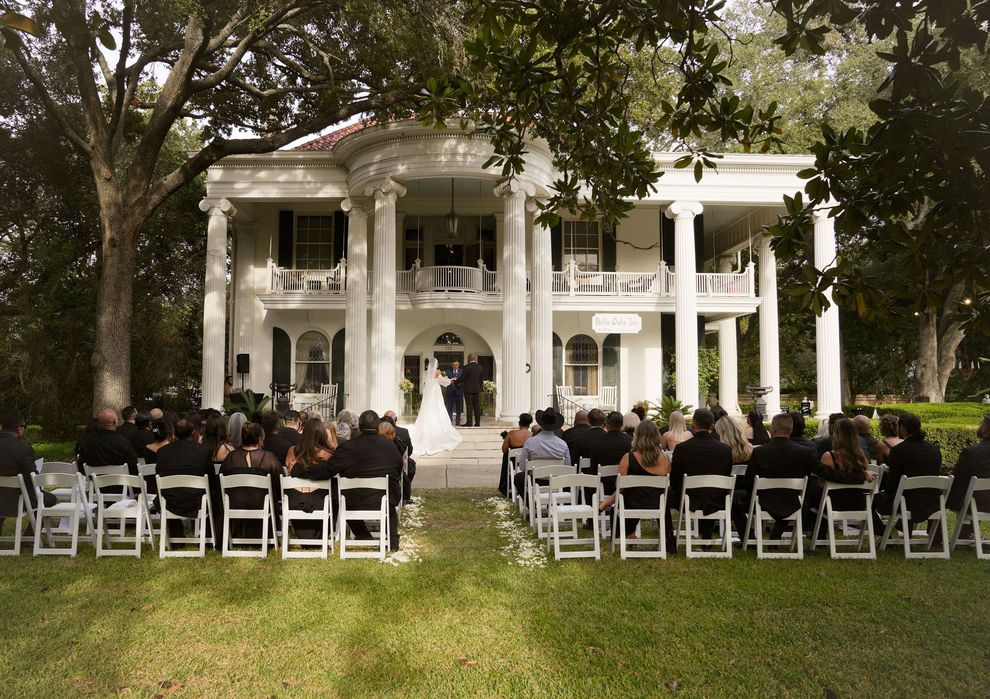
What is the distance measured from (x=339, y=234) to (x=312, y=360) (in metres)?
4.46

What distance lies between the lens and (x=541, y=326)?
1905 centimetres

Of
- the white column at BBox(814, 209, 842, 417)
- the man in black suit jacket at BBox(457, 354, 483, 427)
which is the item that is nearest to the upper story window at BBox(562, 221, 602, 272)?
the white column at BBox(814, 209, 842, 417)

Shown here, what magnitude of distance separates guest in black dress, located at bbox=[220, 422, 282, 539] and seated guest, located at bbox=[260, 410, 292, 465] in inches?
41.2

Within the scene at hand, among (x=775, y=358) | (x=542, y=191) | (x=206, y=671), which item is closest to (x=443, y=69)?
(x=542, y=191)

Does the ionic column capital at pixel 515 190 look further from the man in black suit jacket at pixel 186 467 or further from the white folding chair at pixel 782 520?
the white folding chair at pixel 782 520

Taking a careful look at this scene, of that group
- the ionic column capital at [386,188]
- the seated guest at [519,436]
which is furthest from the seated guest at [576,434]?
the ionic column capital at [386,188]

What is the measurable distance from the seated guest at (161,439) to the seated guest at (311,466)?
2.26m

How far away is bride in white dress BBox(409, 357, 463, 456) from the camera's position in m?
15.8

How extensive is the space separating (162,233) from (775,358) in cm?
2198

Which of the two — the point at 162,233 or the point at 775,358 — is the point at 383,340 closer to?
the point at 162,233

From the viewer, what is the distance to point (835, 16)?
11.1 ft

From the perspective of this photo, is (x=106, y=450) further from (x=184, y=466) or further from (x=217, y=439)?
(x=184, y=466)

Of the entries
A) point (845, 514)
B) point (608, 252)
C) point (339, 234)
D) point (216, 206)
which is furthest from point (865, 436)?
point (216, 206)

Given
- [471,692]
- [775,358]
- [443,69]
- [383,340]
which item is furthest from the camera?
[775,358]
